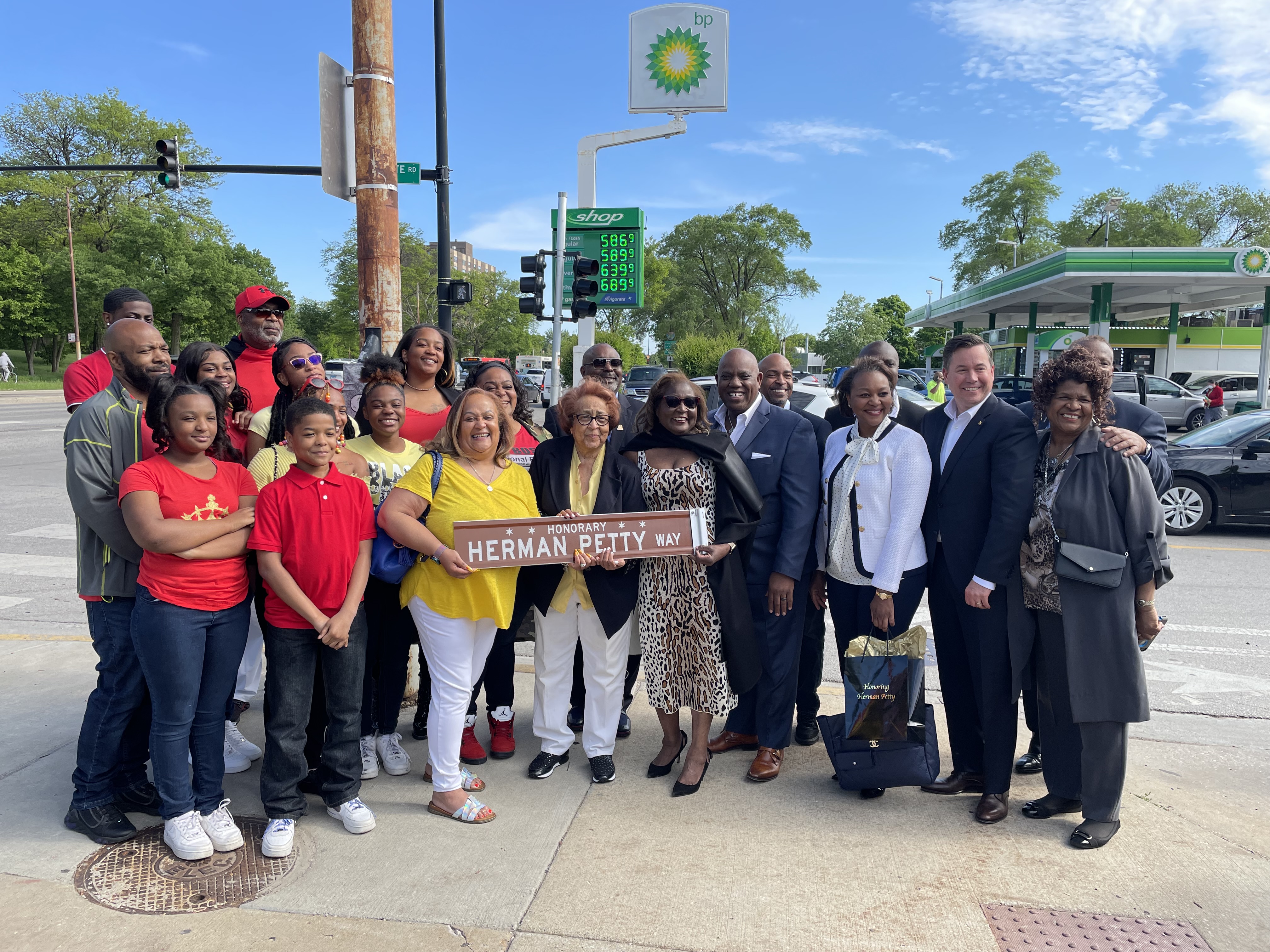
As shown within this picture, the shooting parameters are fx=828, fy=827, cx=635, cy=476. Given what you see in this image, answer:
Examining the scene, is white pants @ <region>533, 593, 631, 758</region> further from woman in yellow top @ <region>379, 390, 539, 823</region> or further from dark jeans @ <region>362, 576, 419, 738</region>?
dark jeans @ <region>362, 576, 419, 738</region>

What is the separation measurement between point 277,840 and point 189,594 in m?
1.02

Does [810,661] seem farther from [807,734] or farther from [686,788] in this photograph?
[686,788]

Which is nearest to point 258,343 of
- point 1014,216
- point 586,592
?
point 586,592

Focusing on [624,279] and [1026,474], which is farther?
[624,279]

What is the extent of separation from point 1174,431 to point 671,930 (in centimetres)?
2866

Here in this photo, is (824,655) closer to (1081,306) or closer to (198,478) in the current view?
(198,478)

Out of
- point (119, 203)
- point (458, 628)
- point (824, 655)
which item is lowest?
point (824, 655)

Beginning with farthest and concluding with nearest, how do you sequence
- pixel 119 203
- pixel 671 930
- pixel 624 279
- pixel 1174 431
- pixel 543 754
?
pixel 119 203
pixel 1174 431
pixel 624 279
pixel 543 754
pixel 671 930

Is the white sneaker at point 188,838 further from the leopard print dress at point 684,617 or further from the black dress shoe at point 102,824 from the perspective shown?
the leopard print dress at point 684,617

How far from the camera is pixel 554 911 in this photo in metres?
2.86

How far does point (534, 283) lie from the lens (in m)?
13.6

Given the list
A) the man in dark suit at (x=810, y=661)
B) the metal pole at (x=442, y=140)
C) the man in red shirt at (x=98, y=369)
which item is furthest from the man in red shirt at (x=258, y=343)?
the metal pole at (x=442, y=140)

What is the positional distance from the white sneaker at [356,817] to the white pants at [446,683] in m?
0.30

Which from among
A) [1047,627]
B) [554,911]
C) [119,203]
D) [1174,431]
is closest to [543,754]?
[554,911]
